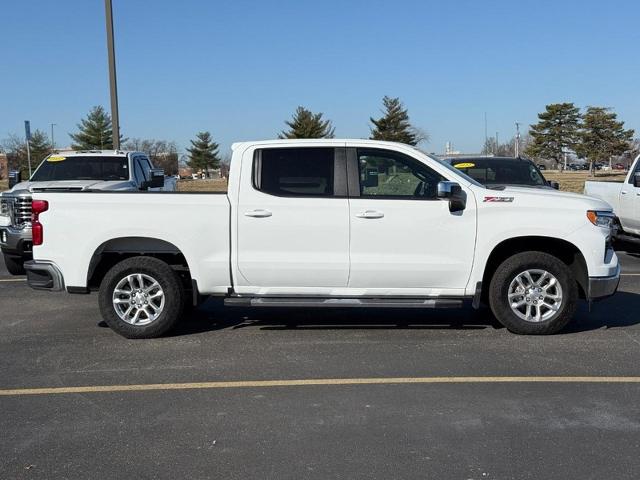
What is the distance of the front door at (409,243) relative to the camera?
A: 6.60m

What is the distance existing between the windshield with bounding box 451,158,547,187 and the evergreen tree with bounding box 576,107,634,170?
204 feet

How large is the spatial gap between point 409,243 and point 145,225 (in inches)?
101

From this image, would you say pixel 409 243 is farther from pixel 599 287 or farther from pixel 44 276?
pixel 44 276

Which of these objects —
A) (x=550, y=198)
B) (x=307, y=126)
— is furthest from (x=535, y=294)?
(x=307, y=126)

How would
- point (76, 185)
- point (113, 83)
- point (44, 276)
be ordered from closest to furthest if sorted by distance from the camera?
point (44, 276), point (76, 185), point (113, 83)

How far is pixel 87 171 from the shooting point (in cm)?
1262

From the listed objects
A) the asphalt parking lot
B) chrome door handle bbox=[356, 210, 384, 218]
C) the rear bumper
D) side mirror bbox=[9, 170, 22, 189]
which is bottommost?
the asphalt parking lot

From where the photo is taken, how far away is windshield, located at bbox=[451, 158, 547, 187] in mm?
12555

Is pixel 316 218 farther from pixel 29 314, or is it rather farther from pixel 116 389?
pixel 29 314

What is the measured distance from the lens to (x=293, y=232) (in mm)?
6625

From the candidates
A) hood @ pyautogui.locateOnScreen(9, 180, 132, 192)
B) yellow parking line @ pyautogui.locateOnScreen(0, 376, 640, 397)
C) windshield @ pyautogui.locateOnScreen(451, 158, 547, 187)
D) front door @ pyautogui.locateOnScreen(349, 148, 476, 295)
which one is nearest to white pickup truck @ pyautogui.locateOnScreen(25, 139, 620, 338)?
front door @ pyautogui.locateOnScreen(349, 148, 476, 295)

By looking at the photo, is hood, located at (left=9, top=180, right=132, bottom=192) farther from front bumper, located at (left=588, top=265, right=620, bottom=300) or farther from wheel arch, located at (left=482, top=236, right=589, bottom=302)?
front bumper, located at (left=588, top=265, right=620, bottom=300)

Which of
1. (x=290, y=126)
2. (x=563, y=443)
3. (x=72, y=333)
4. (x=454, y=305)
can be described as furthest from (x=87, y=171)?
(x=290, y=126)

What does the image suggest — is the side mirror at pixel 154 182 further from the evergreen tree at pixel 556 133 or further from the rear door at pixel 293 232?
the evergreen tree at pixel 556 133
